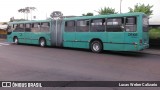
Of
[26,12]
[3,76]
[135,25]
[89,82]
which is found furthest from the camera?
[26,12]

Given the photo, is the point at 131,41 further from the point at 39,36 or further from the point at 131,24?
the point at 39,36

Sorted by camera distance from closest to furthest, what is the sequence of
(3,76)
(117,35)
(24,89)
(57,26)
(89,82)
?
(24,89) < (89,82) < (3,76) < (117,35) < (57,26)

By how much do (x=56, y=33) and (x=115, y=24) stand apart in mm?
6196

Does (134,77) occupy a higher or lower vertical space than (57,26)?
lower

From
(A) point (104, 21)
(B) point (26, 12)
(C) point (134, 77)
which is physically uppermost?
(B) point (26, 12)

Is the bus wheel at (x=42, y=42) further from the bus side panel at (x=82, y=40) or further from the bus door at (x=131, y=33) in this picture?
the bus door at (x=131, y=33)

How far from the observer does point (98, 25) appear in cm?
1563

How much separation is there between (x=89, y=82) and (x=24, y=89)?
2014 mm

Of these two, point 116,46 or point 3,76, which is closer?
point 3,76

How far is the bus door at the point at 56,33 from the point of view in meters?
18.6

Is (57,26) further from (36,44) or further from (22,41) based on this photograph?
(22,41)

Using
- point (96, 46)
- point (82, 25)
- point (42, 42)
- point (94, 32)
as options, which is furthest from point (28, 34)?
point (96, 46)

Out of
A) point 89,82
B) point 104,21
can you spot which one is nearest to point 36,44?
point 104,21

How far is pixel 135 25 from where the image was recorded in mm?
13531
